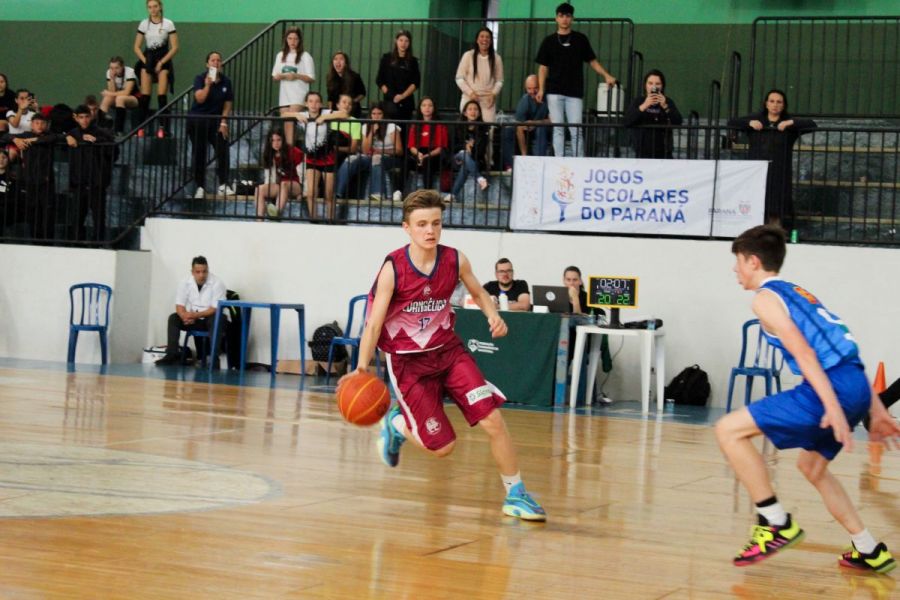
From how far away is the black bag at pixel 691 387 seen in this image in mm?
15125

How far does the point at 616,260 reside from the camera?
1559cm

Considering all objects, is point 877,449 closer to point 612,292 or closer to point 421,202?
point 612,292

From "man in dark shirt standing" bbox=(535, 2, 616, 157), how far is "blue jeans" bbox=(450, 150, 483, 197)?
1234 millimetres

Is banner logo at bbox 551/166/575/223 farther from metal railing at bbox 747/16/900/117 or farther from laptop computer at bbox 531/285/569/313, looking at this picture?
metal railing at bbox 747/16/900/117

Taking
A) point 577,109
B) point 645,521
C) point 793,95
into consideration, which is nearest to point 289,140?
point 577,109

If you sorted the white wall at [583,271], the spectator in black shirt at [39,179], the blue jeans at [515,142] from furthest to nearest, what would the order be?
the spectator in black shirt at [39,179], the blue jeans at [515,142], the white wall at [583,271]

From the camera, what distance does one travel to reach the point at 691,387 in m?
15.1

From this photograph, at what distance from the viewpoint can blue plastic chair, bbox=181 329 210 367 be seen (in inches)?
662

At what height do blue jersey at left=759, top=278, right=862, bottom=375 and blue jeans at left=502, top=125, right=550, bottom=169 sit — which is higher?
blue jeans at left=502, top=125, right=550, bottom=169

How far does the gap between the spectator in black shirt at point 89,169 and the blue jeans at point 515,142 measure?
17.5ft

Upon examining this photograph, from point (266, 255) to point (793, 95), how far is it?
8105mm

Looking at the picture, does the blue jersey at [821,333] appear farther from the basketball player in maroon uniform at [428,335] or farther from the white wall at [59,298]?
the white wall at [59,298]

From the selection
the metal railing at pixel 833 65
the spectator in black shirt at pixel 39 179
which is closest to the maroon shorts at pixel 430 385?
the spectator in black shirt at pixel 39 179

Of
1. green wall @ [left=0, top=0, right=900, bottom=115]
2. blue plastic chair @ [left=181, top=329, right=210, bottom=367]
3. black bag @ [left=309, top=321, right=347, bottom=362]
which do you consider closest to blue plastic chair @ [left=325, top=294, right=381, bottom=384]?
black bag @ [left=309, top=321, right=347, bottom=362]
